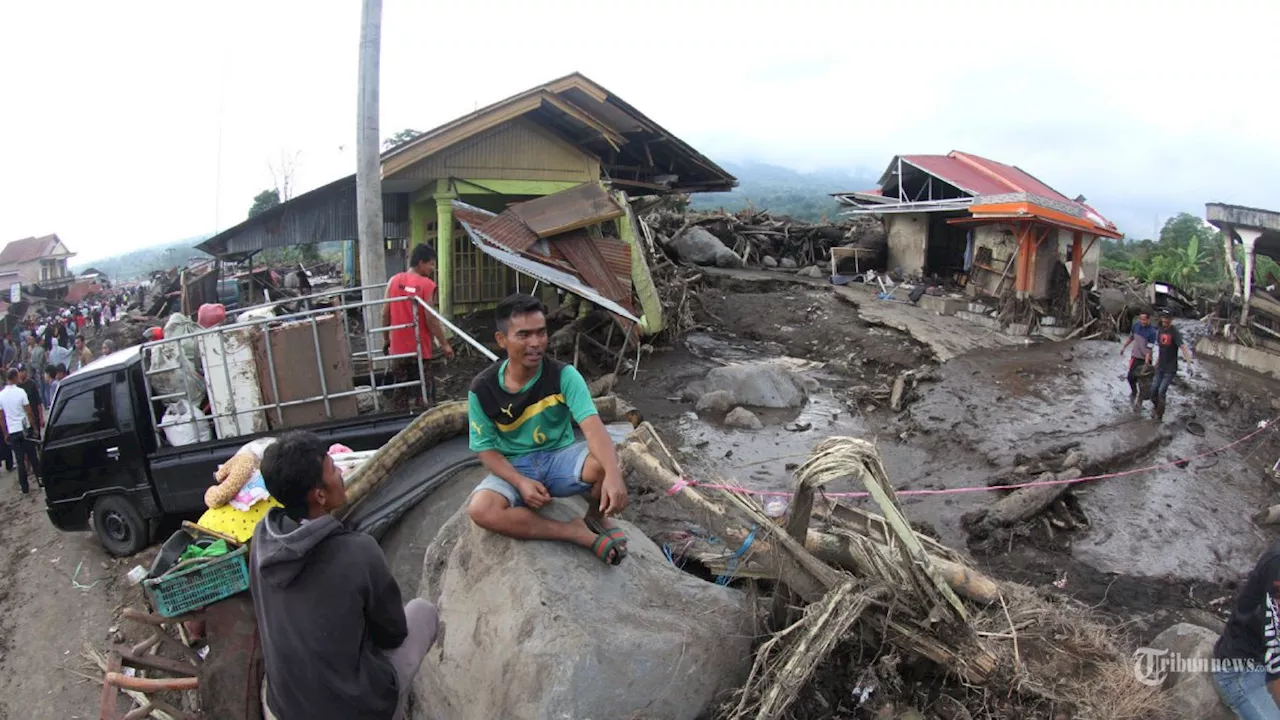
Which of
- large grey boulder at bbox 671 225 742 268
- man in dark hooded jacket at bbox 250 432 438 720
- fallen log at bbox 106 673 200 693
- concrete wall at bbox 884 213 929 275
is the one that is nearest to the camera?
man in dark hooded jacket at bbox 250 432 438 720

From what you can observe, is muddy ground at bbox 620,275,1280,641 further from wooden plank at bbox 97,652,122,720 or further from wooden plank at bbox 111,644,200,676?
wooden plank at bbox 97,652,122,720

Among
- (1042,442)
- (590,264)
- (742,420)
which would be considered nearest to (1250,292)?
(1042,442)

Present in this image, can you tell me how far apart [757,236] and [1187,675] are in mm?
22108

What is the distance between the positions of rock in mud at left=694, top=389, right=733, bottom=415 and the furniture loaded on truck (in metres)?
4.40

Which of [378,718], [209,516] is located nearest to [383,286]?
[209,516]

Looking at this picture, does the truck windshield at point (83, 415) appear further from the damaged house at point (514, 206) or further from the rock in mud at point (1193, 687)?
the rock in mud at point (1193, 687)

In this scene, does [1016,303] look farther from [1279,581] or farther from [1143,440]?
[1279,581]

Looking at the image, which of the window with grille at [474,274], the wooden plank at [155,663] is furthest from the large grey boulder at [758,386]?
the wooden plank at [155,663]

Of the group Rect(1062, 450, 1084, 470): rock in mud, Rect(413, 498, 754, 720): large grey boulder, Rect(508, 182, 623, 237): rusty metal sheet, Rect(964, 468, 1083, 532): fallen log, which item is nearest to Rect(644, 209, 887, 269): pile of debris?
Rect(508, 182, 623, 237): rusty metal sheet

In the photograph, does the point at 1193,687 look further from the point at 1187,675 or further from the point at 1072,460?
the point at 1072,460

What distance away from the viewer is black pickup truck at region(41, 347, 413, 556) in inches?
264

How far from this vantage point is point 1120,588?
6.08m

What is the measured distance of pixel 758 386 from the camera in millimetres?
10578

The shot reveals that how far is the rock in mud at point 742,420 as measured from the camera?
31.5ft
